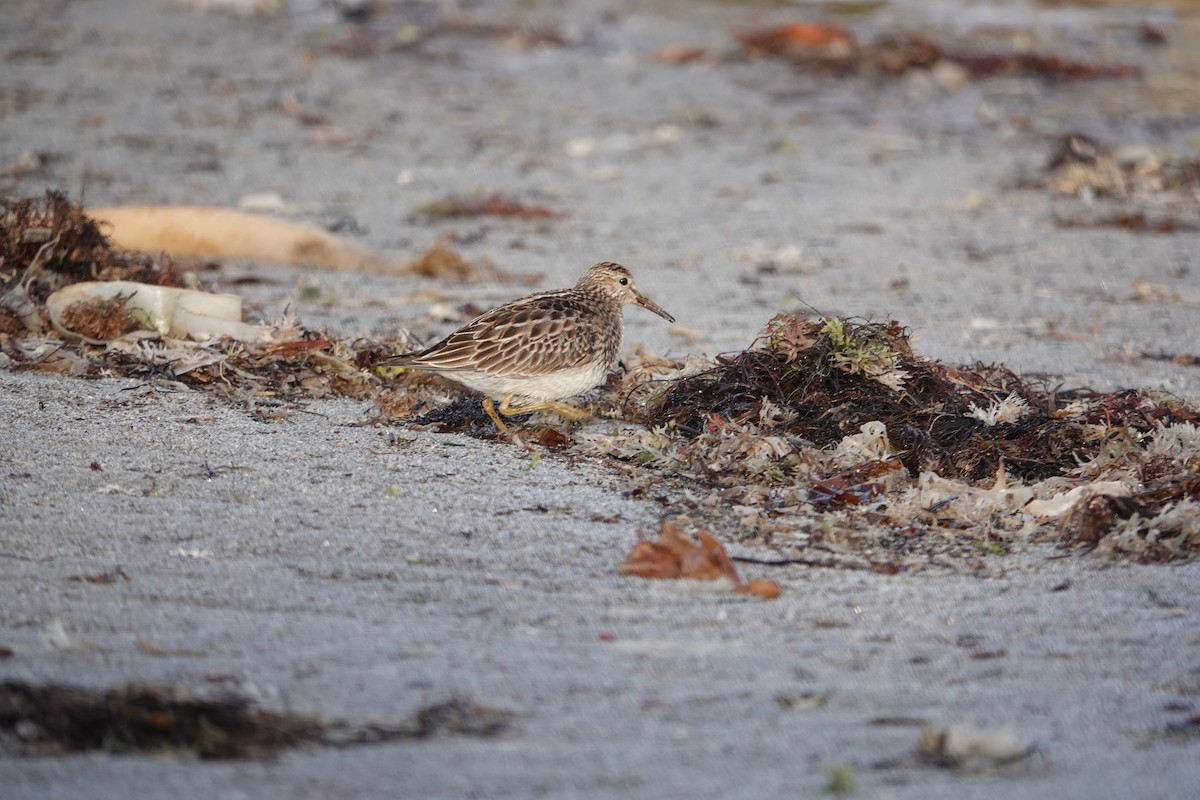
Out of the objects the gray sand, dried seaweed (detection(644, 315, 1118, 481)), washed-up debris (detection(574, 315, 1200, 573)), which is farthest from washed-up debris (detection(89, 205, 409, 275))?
dried seaweed (detection(644, 315, 1118, 481))

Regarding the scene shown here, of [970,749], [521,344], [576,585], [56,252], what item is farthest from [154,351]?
[970,749]

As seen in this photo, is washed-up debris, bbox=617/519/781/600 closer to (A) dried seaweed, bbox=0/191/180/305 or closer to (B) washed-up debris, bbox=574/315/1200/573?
(B) washed-up debris, bbox=574/315/1200/573

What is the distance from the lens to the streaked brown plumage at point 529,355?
5.78m

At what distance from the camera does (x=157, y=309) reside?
6.39 metres

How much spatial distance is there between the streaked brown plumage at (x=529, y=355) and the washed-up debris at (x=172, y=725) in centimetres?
246

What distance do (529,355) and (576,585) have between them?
1.82 m

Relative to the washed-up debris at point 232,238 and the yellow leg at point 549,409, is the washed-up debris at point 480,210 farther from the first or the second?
the yellow leg at point 549,409

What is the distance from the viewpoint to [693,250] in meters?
9.60

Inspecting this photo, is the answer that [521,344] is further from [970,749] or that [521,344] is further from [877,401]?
[970,749]

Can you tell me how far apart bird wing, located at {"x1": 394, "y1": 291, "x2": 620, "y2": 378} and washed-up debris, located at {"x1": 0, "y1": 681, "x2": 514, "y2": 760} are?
260 centimetres

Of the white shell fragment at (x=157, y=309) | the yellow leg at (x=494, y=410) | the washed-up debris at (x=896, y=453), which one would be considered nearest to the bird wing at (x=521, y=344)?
the yellow leg at (x=494, y=410)

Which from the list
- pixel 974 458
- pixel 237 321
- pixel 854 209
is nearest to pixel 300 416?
pixel 237 321

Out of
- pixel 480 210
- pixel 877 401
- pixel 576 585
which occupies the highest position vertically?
pixel 480 210

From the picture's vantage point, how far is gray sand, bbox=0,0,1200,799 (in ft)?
10.5
